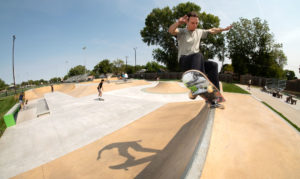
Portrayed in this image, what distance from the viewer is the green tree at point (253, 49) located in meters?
28.2

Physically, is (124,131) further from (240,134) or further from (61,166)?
(240,134)

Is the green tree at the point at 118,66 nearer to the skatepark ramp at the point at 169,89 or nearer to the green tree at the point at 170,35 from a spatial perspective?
the green tree at the point at 170,35

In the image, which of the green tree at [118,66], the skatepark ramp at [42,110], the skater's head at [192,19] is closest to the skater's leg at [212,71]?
the skater's head at [192,19]

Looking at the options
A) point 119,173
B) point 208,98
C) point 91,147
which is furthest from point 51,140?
point 208,98

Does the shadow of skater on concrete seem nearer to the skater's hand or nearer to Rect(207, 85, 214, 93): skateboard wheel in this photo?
Rect(207, 85, 214, 93): skateboard wheel

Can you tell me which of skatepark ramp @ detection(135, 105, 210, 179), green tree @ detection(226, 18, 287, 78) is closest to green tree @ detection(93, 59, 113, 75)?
green tree @ detection(226, 18, 287, 78)

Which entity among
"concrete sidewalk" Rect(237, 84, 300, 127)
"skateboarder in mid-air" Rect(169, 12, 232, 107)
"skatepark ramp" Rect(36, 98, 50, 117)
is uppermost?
"skateboarder in mid-air" Rect(169, 12, 232, 107)

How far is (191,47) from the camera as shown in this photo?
98.1 inches

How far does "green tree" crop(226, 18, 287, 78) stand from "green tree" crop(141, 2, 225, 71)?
10.8ft

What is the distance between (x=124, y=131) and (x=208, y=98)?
3827 mm

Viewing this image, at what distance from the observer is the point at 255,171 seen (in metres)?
1.78

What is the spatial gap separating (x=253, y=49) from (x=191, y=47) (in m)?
37.1

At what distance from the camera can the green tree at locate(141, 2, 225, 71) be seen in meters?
30.4

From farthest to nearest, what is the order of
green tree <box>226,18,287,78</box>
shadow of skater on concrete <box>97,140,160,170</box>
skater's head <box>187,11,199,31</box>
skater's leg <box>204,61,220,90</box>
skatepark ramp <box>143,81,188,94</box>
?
green tree <box>226,18,287,78</box> → skatepark ramp <box>143,81,188,94</box> → shadow of skater on concrete <box>97,140,160,170</box> → skater's leg <box>204,61,220,90</box> → skater's head <box>187,11,199,31</box>
